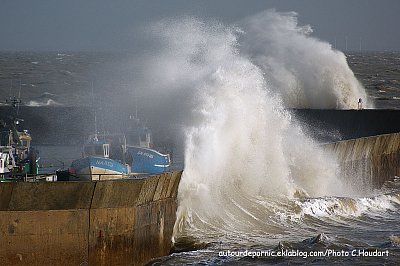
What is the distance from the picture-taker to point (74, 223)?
12008 mm

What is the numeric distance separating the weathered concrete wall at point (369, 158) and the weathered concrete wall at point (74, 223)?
8.60 meters

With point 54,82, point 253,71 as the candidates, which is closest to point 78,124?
point 253,71

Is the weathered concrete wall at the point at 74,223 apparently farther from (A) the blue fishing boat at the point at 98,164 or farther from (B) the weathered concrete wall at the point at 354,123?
(B) the weathered concrete wall at the point at 354,123

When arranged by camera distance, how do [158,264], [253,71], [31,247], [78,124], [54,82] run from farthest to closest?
[54,82] < [78,124] < [253,71] < [158,264] < [31,247]

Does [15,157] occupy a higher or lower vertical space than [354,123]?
lower

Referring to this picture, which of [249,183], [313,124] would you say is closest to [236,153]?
[249,183]

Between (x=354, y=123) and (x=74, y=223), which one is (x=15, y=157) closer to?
(x=74, y=223)

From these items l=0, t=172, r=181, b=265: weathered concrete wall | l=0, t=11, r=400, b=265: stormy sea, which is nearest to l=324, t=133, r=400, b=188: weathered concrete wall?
l=0, t=11, r=400, b=265: stormy sea

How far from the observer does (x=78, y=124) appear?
1172 inches

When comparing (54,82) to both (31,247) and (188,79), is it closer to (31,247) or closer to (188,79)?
(188,79)

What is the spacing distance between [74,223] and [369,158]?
1220 centimetres

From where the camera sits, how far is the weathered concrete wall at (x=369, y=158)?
68.6 ft

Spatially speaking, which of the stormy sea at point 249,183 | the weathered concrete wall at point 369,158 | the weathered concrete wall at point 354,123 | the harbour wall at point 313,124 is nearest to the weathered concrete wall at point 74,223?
the stormy sea at point 249,183

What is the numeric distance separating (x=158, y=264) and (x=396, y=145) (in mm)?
13324
